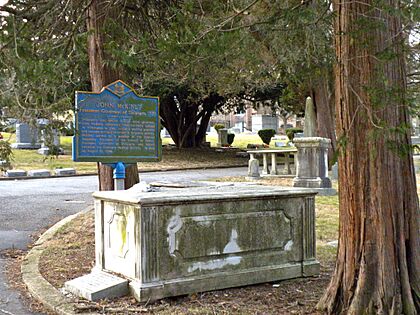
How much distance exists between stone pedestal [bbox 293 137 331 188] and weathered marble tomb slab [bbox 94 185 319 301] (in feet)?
27.0

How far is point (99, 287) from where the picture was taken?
607cm

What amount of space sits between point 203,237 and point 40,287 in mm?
2042

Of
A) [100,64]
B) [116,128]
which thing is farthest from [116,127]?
[100,64]

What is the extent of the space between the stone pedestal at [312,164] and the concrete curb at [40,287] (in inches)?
308

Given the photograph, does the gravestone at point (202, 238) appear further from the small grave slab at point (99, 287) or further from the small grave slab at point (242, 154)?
the small grave slab at point (242, 154)

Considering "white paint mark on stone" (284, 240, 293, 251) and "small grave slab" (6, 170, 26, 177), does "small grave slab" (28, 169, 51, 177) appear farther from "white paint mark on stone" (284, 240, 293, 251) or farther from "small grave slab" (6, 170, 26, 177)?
"white paint mark on stone" (284, 240, 293, 251)

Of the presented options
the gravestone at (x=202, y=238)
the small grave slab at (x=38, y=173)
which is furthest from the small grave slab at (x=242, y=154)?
the gravestone at (x=202, y=238)

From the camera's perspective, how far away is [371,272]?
514 cm

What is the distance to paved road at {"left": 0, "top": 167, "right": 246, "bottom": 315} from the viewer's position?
24.1 ft

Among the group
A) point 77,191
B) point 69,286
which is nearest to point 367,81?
A: point 69,286

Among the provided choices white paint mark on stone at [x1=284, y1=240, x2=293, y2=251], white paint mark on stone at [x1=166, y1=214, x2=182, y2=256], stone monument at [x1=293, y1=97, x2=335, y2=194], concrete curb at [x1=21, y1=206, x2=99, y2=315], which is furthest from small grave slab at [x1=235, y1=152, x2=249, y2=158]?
white paint mark on stone at [x1=166, y1=214, x2=182, y2=256]

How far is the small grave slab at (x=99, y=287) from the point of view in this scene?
5988mm

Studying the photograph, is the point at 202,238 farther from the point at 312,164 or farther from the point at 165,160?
the point at 165,160

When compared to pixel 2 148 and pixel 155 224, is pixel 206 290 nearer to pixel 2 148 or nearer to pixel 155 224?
pixel 155 224
